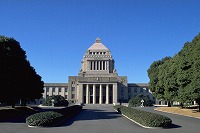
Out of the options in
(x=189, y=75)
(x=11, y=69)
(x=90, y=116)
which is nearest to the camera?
(x=11, y=69)

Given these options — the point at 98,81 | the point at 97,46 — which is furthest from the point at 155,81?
the point at 97,46

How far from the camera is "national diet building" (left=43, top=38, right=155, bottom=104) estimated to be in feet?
382

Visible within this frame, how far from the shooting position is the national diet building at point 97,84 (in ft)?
382

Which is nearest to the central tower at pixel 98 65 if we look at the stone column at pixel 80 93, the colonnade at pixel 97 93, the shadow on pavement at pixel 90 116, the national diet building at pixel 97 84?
the national diet building at pixel 97 84

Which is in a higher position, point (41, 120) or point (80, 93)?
point (80, 93)

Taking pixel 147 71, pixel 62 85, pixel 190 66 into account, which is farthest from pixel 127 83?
pixel 190 66

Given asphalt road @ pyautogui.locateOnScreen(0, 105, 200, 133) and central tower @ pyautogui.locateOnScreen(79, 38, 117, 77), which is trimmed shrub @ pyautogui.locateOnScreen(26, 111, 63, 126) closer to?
asphalt road @ pyautogui.locateOnScreen(0, 105, 200, 133)

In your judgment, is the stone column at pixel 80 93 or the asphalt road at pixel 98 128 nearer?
the asphalt road at pixel 98 128

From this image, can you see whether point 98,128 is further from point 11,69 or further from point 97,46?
point 97,46

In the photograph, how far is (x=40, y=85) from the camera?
5550 centimetres

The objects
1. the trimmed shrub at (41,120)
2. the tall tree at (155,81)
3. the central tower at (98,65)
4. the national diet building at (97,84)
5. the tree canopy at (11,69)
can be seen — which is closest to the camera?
the trimmed shrub at (41,120)

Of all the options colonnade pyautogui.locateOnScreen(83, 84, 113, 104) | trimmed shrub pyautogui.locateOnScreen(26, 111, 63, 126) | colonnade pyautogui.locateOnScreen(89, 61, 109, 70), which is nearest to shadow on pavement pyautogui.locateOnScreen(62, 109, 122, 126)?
trimmed shrub pyautogui.locateOnScreen(26, 111, 63, 126)

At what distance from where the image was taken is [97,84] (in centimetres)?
11619

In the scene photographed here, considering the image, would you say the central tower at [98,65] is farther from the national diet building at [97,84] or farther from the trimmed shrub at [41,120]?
the trimmed shrub at [41,120]
